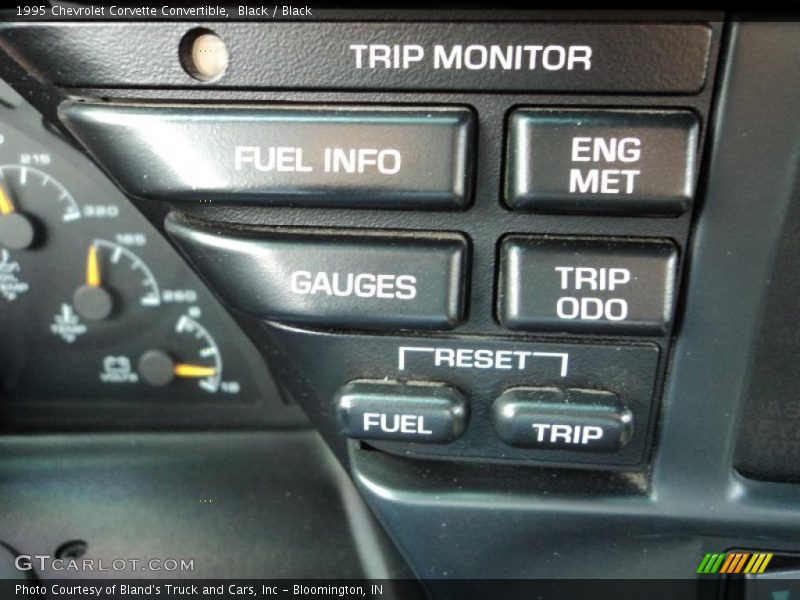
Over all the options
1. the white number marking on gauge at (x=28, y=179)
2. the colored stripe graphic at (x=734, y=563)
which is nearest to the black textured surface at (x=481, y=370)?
the colored stripe graphic at (x=734, y=563)

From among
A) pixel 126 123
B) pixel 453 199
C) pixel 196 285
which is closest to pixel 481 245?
pixel 453 199

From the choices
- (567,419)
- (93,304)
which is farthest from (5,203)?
(567,419)

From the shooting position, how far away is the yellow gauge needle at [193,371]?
967 mm

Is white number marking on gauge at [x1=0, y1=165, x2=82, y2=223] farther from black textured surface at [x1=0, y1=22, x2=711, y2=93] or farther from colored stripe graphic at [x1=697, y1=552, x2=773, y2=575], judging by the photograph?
colored stripe graphic at [x1=697, y1=552, x2=773, y2=575]

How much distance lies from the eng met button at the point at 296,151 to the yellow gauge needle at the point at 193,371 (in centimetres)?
34

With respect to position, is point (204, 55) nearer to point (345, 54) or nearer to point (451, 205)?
point (345, 54)

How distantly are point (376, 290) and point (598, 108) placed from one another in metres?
0.22

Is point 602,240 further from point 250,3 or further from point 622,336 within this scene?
point 250,3

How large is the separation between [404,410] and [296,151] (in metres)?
0.23

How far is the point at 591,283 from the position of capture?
0.65 metres

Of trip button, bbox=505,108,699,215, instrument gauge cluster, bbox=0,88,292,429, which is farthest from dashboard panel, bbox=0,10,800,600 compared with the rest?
instrument gauge cluster, bbox=0,88,292,429

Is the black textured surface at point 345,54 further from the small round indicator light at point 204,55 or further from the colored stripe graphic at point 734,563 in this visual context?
the colored stripe graphic at point 734,563

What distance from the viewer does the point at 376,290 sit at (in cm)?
67

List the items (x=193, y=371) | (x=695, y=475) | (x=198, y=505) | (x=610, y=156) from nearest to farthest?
(x=610, y=156)
(x=695, y=475)
(x=198, y=505)
(x=193, y=371)
